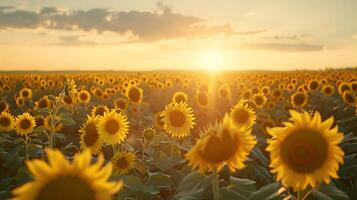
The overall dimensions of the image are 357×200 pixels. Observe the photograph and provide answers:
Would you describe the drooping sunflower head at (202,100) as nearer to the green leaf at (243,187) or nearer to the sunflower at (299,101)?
the sunflower at (299,101)

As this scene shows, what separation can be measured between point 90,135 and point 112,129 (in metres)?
0.49

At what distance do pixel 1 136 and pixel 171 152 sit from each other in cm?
357

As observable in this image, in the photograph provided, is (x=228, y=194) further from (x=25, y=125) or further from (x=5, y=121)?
(x=5, y=121)

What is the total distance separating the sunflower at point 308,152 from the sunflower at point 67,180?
1588 mm

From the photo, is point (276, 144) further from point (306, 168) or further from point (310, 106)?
point (310, 106)

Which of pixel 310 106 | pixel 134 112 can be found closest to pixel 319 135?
pixel 134 112

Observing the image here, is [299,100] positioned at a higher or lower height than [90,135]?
higher

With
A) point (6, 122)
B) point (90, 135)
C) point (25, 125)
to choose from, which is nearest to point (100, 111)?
point (25, 125)

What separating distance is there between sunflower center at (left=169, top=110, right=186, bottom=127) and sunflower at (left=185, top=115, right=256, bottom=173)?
3847mm

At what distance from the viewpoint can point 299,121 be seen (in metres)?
3.35

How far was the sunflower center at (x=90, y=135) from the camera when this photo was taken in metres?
5.71

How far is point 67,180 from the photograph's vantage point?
6.84 ft

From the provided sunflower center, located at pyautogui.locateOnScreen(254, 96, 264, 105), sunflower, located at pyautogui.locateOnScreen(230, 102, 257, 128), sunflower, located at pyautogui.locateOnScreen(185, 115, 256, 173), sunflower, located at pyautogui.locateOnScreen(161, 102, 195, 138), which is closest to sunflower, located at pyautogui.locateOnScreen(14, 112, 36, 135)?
sunflower, located at pyautogui.locateOnScreen(161, 102, 195, 138)

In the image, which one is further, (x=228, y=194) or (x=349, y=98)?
(x=349, y=98)
